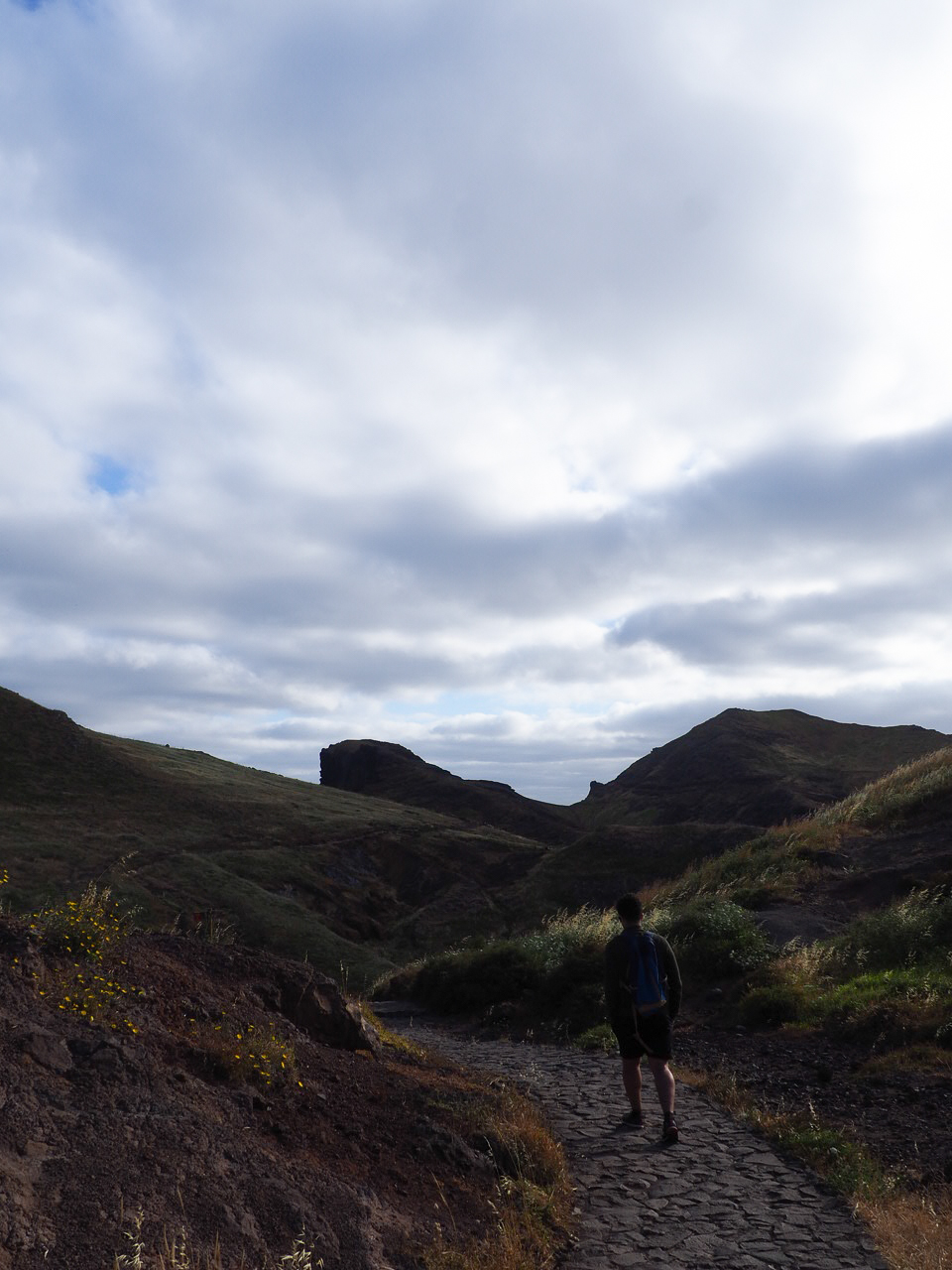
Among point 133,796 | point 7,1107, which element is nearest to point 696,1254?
point 7,1107

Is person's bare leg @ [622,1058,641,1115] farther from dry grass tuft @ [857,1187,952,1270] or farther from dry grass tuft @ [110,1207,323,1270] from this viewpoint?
dry grass tuft @ [110,1207,323,1270]

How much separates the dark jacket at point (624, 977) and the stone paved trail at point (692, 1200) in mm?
980

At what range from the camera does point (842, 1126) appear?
781 centimetres

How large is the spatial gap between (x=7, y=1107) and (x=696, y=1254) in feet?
12.5

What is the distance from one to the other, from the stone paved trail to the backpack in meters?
1.03

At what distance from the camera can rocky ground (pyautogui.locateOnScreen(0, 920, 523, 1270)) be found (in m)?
4.05

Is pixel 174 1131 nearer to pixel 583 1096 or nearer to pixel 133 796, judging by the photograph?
pixel 583 1096

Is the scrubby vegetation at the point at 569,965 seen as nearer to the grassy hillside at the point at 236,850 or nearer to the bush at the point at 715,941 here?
the bush at the point at 715,941

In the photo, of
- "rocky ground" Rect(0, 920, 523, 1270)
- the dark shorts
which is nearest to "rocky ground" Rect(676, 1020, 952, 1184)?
the dark shorts

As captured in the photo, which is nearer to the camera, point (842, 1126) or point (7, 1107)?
point (7, 1107)

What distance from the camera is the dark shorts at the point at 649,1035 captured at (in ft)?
25.3

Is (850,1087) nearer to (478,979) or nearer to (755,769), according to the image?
(478,979)

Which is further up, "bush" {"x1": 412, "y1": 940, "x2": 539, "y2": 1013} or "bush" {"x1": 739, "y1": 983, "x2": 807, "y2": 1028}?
"bush" {"x1": 739, "y1": 983, "x2": 807, "y2": 1028}

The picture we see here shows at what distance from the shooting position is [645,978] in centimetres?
780
